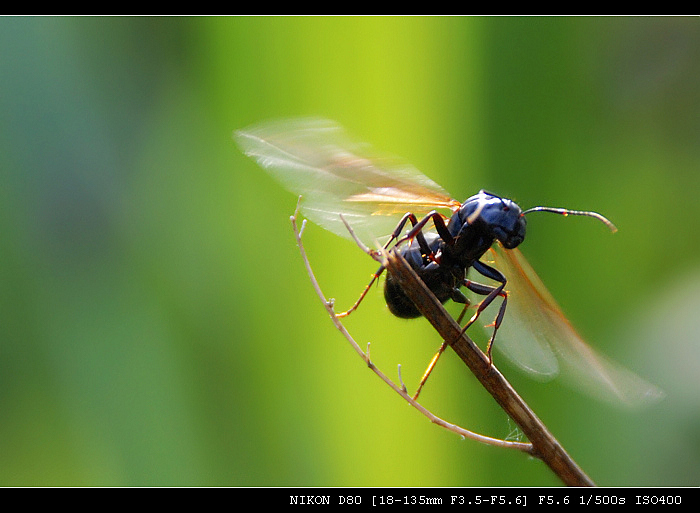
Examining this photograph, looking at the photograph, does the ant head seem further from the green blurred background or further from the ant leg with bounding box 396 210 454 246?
the green blurred background

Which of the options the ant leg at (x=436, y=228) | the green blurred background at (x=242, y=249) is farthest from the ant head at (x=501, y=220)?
the green blurred background at (x=242, y=249)

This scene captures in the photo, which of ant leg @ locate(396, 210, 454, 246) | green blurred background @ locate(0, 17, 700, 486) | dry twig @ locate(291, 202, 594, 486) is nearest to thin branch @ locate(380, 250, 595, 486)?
dry twig @ locate(291, 202, 594, 486)

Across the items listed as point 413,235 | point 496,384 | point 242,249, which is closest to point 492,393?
point 496,384

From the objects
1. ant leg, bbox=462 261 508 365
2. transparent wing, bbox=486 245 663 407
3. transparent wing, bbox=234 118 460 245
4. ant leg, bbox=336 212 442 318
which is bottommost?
transparent wing, bbox=486 245 663 407

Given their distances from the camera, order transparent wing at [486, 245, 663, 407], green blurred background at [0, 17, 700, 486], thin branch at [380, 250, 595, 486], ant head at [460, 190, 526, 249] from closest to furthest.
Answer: thin branch at [380, 250, 595, 486]
transparent wing at [486, 245, 663, 407]
ant head at [460, 190, 526, 249]
green blurred background at [0, 17, 700, 486]

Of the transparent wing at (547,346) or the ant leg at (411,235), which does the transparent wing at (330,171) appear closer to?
the ant leg at (411,235)

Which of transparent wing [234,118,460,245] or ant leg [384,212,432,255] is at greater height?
transparent wing [234,118,460,245]
